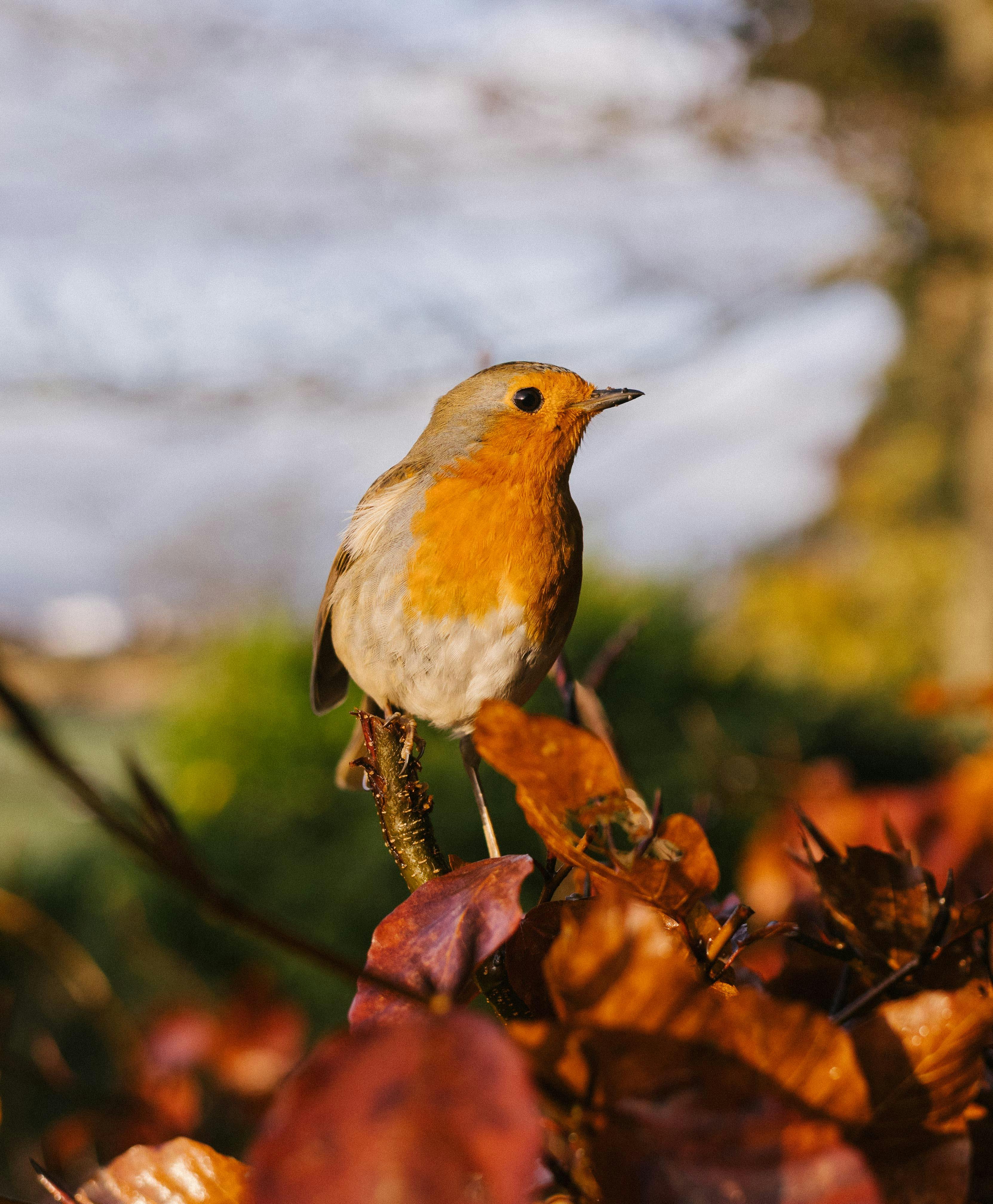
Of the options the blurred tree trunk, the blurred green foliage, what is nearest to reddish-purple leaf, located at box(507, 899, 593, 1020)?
the blurred green foliage

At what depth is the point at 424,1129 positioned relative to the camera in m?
0.23

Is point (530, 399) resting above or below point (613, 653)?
above

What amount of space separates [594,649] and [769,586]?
4.00m

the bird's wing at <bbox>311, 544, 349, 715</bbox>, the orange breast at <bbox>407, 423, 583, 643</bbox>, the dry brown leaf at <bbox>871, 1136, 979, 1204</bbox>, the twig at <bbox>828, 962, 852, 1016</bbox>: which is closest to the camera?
the dry brown leaf at <bbox>871, 1136, 979, 1204</bbox>

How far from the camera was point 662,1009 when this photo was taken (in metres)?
0.28

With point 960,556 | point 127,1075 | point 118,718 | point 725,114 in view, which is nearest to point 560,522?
point 127,1075

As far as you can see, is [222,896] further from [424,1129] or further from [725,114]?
[725,114]

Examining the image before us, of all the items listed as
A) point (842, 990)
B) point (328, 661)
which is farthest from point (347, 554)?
point (842, 990)

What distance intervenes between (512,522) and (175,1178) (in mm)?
553

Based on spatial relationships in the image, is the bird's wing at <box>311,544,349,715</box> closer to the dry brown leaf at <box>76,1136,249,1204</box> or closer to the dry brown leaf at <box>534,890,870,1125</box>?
the dry brown leaf at <box>76,1136,249,1204</box>

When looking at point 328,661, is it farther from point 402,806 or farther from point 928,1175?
point 928,1175

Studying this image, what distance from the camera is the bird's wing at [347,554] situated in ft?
3.13

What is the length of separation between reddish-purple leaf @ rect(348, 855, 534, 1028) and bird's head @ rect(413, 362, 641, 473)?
58 cm

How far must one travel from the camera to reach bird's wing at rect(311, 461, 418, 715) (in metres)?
0.95
